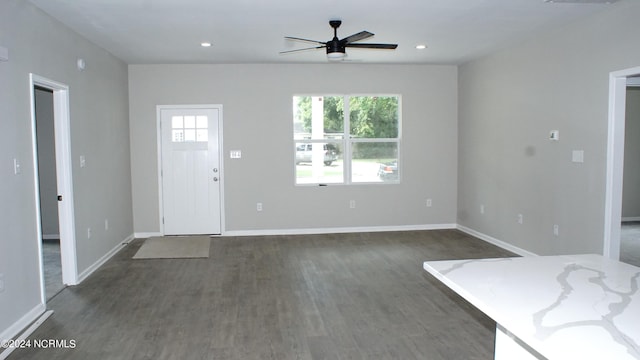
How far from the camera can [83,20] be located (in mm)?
4309

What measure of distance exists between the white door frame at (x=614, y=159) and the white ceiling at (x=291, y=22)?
732mm

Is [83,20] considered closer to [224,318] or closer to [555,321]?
[224,318]

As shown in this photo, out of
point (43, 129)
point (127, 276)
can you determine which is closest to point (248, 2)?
point (127, 276)

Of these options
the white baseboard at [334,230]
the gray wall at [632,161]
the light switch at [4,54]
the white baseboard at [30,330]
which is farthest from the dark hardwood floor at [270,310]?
the gray wall at [632,161]

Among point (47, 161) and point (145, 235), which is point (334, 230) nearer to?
point (145, 235)

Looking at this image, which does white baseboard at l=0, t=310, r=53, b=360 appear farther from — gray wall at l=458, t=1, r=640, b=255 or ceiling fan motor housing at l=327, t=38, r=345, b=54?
gray wall at l=458, t=1, r=640, b=255

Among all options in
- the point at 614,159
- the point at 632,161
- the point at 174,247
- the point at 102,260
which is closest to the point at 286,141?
the point at 174,247

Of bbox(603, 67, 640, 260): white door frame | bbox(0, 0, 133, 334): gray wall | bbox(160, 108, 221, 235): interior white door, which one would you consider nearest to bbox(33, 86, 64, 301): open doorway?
bbox(0, 0, 133, 334): gray wall

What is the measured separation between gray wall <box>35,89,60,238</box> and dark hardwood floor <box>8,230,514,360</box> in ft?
5.94

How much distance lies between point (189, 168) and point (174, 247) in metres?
1.29

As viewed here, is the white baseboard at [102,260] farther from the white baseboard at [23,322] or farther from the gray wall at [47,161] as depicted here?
the gray wall at [47,161]

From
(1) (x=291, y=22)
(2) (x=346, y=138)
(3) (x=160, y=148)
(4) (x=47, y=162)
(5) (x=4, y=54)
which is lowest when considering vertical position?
(4) (x=47, y=162)

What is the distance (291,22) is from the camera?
4.50 metres

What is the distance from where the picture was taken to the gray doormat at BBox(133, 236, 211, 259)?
5.68 metres
